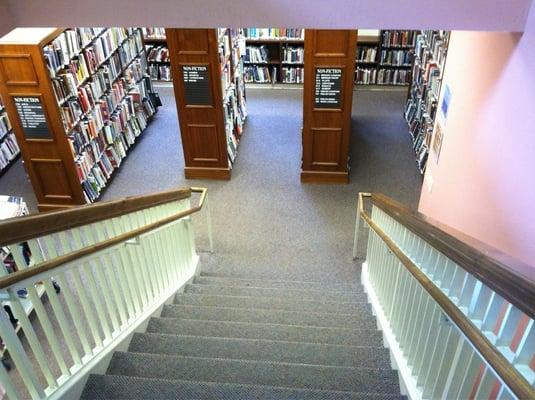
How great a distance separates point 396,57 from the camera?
8.91 meters

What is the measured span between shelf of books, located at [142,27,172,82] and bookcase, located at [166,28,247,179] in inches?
87.1

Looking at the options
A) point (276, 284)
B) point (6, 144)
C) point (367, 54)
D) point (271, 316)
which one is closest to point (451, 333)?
point (271, 316)

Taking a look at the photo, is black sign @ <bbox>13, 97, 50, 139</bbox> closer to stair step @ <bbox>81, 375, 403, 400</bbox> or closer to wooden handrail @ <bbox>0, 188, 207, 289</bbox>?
wooden handrail @ <bbox>0, 188, 207, 289</bbox>

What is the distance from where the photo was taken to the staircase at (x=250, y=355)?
2227 mm

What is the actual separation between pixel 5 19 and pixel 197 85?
3.15 m

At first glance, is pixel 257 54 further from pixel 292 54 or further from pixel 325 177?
pixel 325 177

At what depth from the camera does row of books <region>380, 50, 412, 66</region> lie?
8.84 m

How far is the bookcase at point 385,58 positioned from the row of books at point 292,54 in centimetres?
105

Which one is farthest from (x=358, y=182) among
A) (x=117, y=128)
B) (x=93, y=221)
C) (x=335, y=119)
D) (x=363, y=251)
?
(x=93, y=221)

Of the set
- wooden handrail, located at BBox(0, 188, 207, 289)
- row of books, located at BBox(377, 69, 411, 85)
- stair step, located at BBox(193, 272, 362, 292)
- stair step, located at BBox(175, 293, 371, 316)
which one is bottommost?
stair step, located at BBox(193, 272, 362, 292)

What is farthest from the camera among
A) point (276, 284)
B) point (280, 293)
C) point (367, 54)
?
point (367, 54)

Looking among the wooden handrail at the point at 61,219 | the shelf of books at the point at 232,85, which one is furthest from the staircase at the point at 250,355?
the shelf of books at the point at 232,85

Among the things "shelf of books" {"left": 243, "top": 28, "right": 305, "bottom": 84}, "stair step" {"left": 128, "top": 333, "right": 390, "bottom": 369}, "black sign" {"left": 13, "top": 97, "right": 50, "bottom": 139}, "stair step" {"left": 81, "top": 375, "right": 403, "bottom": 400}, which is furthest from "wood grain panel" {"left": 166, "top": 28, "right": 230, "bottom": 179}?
"stair step" {"left": 81, "top": 375, "right": 403, "bottom": 400}

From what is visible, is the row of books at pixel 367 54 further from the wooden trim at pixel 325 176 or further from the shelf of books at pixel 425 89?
the wooden trim at pixel 325 176
